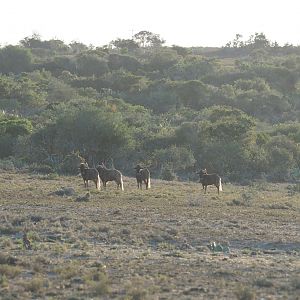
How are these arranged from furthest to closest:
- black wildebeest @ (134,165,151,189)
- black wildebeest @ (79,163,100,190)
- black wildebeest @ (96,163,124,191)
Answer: black wildebeest @ (134,165,151,189), black wildebeest @ (96,163,124,191), black wildebeest @ (79,163,100,190)

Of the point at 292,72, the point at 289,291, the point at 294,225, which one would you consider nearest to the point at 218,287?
the point at 289,291

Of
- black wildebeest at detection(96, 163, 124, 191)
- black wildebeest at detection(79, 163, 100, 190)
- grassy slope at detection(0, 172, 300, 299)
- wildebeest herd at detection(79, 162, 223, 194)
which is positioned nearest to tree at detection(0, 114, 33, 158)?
wildebeest herd at detection(79, 162, 223, 194)

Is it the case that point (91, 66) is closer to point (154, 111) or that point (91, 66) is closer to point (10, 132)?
point (154, 111)

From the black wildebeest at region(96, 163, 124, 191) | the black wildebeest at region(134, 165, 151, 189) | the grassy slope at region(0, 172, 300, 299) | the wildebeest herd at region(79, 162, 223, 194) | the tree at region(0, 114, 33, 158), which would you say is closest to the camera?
the grassy slope at region(0, 172, 300, 299)

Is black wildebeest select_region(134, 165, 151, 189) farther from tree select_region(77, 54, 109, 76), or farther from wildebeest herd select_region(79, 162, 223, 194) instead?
tree select_region(77, 54, 109, 76)

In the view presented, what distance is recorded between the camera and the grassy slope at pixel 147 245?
13.6 metres

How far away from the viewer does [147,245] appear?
63.0 feet

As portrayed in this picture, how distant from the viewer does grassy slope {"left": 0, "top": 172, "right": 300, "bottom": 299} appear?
1361 cm

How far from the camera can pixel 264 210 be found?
28.1 meters

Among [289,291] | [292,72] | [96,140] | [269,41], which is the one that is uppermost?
[269,41]

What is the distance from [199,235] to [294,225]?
4.55 metres

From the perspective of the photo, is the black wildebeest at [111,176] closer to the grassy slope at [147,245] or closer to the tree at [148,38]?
the grassy slope at [147,245]

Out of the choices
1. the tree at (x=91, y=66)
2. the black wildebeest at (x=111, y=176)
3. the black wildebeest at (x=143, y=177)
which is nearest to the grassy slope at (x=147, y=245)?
the black wildebeest at (x=111, y=176)

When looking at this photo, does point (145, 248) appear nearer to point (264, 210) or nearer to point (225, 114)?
point (264, 210)
